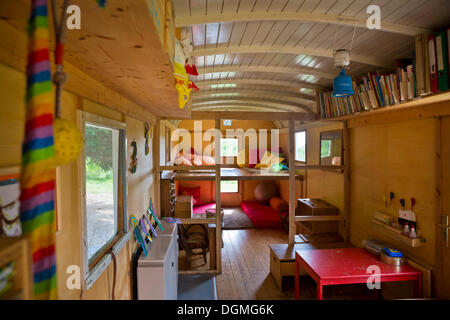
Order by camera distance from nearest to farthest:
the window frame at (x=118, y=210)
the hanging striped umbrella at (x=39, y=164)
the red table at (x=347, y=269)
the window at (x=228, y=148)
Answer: the hanging striped umbrella at (x=39, y=164) → the window frame at (x=118, y=210) → the red table at (x=347, y=269) → the window at (x=228, y=148)

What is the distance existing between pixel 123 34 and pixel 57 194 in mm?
660

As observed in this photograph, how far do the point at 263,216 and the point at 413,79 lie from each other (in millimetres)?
4801

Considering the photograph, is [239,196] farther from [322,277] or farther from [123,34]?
[123,34]

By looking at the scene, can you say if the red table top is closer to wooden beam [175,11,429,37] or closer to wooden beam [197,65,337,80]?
wooden beam [197,65,337,80]

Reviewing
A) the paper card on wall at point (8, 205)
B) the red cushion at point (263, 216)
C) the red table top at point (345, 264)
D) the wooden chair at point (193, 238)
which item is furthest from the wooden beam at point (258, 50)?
the red cushion at point (263, 216)

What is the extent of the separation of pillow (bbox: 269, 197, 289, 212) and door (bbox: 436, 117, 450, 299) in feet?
13.8

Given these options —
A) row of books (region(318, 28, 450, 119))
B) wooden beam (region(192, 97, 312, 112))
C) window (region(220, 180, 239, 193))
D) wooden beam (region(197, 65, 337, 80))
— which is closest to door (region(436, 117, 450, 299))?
row of books (region(318, 28, 450, 119))

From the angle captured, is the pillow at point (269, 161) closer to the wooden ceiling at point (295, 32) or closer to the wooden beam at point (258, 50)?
the wooden ceiling at point (295, 32)

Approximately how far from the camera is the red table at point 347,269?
2.14 m

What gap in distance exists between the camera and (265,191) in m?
7.38

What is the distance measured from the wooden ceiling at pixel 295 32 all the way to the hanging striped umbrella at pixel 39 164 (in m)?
1.34

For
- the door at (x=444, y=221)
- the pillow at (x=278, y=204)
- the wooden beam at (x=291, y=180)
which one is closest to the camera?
the door at (x=444, y=221)

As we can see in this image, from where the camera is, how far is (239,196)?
25.5 ft

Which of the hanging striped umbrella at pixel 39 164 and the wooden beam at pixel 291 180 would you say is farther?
the wooden beam at pixel 291 180
